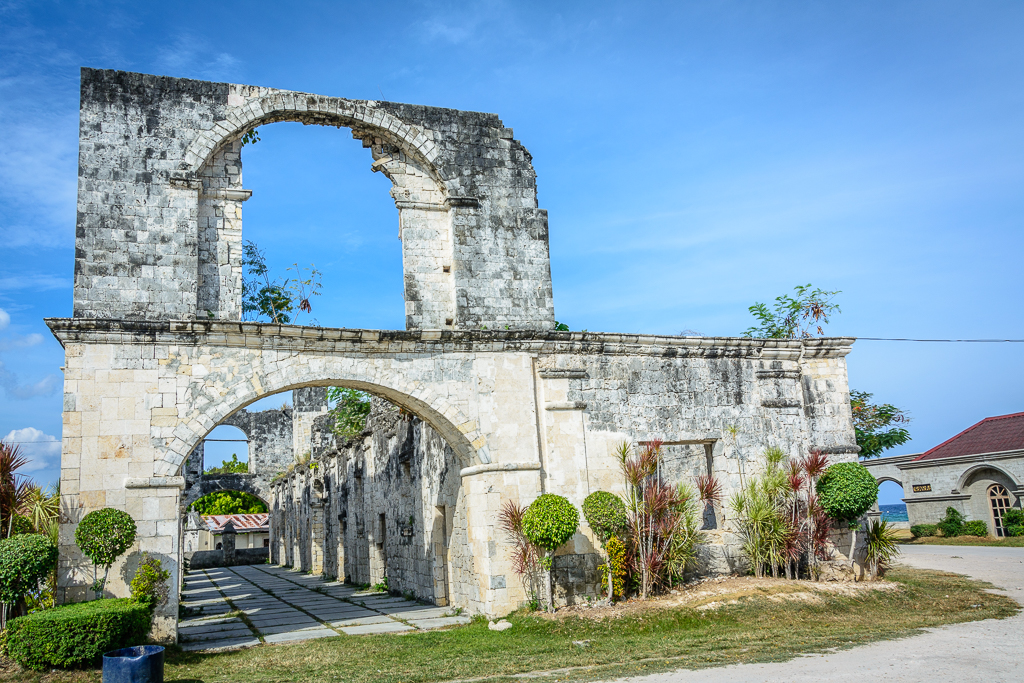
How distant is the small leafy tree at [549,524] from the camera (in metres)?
10.1

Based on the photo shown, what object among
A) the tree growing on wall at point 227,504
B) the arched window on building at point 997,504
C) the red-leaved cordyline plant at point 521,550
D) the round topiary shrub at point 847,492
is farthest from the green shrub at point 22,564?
the tree growing on wall at point 227,504

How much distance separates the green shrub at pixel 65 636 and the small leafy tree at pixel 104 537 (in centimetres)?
60

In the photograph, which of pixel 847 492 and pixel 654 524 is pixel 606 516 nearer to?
pixel 654 524

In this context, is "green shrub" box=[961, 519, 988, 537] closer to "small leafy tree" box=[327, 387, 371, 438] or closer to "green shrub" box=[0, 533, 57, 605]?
"small leafy tree" box=[327, 387, 371, 438]

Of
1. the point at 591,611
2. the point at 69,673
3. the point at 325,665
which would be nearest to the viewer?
the point at 69,673

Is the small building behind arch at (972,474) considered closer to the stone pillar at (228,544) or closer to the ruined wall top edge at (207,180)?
the ruined wall top edge at (207,180)

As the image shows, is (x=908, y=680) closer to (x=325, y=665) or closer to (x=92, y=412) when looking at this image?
(x=325, y=665)

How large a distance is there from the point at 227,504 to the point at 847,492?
1299 inches

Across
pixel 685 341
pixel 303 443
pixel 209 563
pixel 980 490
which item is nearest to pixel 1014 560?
pixel 980 490

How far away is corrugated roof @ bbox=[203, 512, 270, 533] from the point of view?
114ft

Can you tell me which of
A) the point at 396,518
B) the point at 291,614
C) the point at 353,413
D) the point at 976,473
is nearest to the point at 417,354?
the point at 291,614

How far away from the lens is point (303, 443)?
94.2ft

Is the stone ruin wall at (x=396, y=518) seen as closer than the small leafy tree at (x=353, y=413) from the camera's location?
Yes

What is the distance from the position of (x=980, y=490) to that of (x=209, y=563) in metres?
27.8
